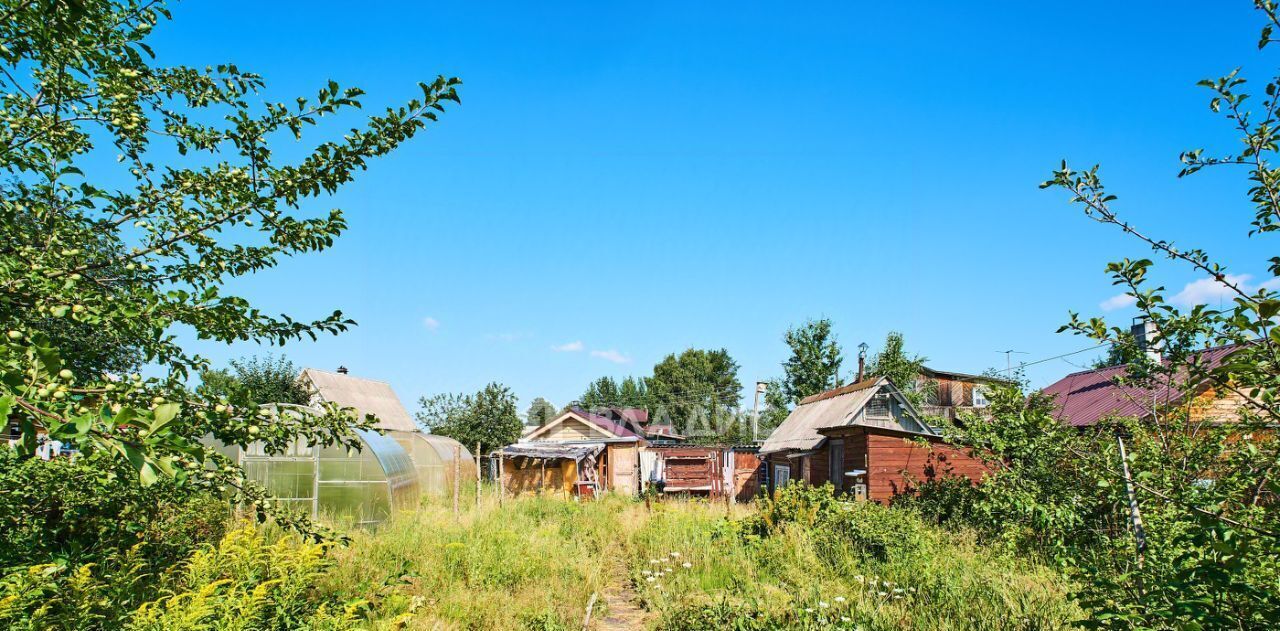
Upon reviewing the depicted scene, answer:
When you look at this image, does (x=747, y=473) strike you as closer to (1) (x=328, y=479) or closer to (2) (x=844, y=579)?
(1) (x=328, y=479)

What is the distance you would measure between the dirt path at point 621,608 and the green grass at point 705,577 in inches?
5.2

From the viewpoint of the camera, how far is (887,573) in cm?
907

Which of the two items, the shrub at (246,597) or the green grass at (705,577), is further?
the green grass at (705,577)

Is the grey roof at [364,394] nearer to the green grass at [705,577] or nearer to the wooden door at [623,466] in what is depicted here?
the wooden door at [623,466]

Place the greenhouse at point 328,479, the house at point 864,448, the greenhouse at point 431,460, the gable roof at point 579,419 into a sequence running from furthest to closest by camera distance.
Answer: the gable roof at point 579,419, the greenhouse at point 431,460, the house at point 864,448, the greenhouse at point 328,479

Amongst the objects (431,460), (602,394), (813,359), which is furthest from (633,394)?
(431,460)

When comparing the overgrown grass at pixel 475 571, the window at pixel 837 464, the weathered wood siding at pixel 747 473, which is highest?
the window at pixel 837 464

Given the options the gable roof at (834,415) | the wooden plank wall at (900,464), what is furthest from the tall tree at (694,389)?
the wooden plank wall at (900,464)

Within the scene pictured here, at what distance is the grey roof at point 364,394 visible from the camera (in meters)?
33.3

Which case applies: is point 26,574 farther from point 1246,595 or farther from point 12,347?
point 1246,595

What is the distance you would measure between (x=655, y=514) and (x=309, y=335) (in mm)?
13856

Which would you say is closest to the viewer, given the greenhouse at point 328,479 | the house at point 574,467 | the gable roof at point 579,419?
the greenhouse at point 328,479

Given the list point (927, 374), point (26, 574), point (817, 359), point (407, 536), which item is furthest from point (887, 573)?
point (927, 374)

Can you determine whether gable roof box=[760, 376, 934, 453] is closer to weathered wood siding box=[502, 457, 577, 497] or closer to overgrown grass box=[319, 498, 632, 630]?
weathered wood siding box=[502, 457, 577, 497]
